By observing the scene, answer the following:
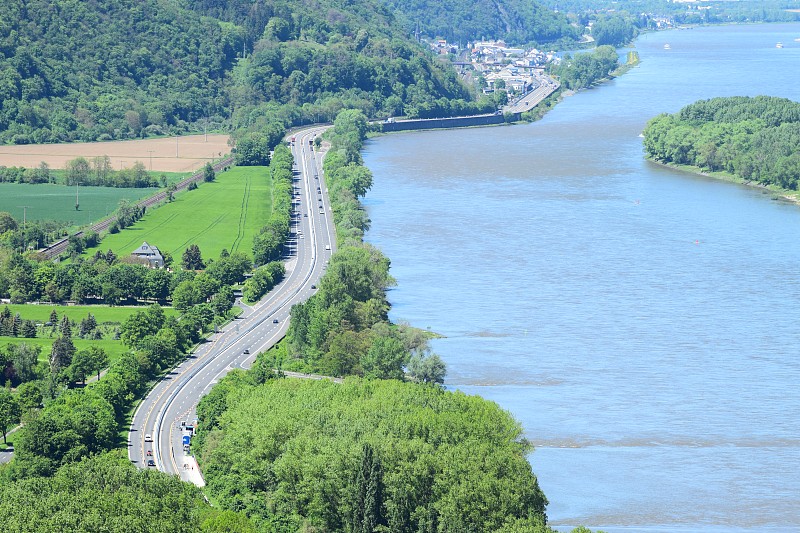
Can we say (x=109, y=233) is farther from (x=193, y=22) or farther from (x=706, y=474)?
(x=193, y=22)

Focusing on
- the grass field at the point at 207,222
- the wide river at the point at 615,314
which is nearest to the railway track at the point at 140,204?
the grass field at the point at 207,222

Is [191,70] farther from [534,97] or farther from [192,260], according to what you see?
[192,260]

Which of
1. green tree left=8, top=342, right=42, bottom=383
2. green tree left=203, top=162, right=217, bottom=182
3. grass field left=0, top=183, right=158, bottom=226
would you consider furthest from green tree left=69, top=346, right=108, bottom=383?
green tree left=203, top=162, right=217, bottom=182

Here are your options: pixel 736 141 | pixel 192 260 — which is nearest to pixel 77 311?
pixel 192 260

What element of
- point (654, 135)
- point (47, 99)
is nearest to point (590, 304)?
point (654, 135)

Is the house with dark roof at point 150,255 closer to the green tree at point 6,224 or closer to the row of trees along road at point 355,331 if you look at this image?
the row of trees along road at point 355,331

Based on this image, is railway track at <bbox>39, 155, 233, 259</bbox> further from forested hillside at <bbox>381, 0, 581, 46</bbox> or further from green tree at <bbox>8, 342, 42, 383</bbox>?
forested hillside at <bbox>381, 0, 581, 46</bbox>

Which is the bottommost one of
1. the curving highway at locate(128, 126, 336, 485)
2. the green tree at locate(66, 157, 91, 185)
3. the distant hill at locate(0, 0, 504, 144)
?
the curving highway at locate(128, 126, 336, 485)
